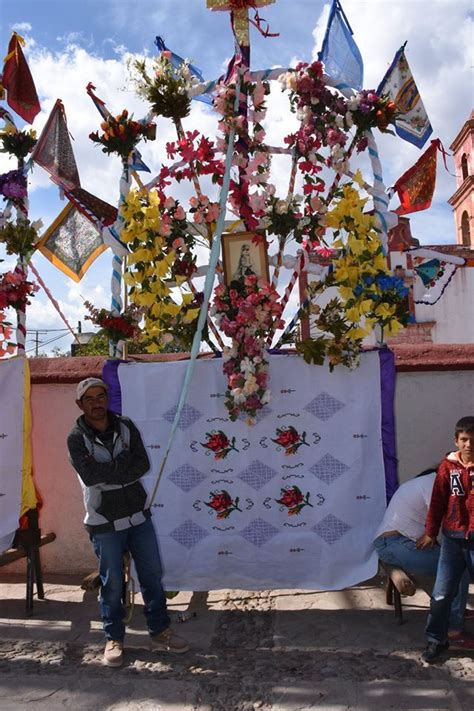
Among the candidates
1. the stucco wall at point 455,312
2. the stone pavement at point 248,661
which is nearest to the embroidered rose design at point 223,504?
the stone pavement at point 248,661

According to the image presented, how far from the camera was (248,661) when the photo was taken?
363 cm

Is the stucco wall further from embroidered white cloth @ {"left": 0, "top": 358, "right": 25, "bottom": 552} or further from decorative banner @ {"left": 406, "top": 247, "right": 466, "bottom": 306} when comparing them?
embroidered white cloth @ {"left": 0, "top": 358, "right": 25, "bottom": 552}

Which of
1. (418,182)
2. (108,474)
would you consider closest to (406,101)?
(418,182)

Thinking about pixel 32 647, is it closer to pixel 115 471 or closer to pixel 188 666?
pixel 188 666

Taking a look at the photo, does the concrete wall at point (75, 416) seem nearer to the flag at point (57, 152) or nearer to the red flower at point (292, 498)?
the red flower at point (292, 498)

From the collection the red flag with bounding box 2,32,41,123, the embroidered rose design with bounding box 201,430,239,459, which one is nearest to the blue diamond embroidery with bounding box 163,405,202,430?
the embroidered rose design with bounding box 201,430,239,459

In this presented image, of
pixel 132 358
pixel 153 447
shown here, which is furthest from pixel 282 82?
pixel 153 447

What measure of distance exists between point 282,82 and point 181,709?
4.03m

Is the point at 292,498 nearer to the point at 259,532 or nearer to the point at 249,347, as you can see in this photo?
the point at 259,532

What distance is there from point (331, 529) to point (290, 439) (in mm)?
677

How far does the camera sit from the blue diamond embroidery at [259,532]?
439 centimetres

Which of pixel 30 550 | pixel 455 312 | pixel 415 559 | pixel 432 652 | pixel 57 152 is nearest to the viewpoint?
pixel 432 652

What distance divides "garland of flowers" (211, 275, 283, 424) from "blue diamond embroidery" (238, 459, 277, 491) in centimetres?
34

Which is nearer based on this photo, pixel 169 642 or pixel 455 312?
pixel 169 642
